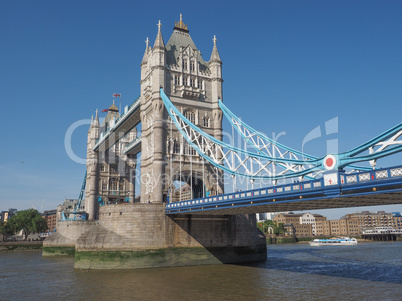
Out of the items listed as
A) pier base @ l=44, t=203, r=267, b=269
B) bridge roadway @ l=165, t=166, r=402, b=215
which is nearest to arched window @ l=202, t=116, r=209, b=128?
pier base @ l=44, t=203, r=267, b=269

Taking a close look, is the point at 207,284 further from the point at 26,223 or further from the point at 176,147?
the point at 26,223

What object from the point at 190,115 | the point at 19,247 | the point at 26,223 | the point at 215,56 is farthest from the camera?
the point at 26,223

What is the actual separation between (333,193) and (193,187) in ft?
89.3

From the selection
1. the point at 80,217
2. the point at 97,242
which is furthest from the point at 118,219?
the point at 80,217

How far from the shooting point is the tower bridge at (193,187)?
2455cm

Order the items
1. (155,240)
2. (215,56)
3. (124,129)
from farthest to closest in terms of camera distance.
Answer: (124,129), (215,56), (155,240)

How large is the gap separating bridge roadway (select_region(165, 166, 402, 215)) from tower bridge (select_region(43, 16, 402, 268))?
68 mm

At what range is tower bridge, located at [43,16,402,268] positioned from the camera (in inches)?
966

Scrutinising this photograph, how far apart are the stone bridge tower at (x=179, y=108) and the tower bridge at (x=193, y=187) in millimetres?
118

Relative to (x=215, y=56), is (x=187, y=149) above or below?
below

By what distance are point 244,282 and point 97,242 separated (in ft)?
50.8

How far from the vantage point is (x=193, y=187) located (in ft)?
150

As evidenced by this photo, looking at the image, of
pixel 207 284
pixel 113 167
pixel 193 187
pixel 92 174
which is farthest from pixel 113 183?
pixel 207 284

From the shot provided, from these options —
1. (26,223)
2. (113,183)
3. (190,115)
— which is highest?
(190,115)
